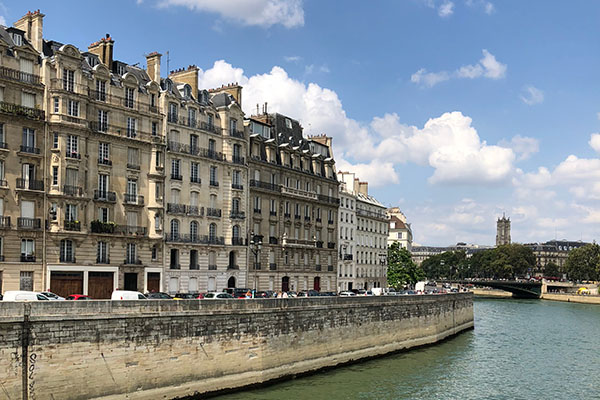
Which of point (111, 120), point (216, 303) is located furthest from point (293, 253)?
point (216, 303)

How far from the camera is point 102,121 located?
46.7m

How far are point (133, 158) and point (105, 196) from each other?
4.04 m

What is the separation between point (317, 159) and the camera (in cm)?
7194

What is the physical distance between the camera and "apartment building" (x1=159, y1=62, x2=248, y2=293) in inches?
2052

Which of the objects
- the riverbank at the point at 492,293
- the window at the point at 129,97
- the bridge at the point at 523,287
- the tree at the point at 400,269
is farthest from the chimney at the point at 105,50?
the riverbank at the point at 492,293

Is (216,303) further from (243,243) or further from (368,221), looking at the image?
(368,221)

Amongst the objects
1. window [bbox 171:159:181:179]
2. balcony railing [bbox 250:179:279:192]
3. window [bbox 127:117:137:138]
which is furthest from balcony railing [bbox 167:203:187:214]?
balcony railing [bbox 250:179:279:192]

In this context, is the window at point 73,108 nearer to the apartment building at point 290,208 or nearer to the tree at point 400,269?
the apartment building at point 290,208

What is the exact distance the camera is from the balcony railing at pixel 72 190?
43.4 meters

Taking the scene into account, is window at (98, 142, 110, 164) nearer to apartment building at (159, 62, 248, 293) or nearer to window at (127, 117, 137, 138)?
window at (127, 117, 137, 138)

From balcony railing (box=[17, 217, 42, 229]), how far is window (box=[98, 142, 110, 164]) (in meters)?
6.47

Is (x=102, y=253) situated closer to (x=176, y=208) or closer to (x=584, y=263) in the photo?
(x=176, y=208)

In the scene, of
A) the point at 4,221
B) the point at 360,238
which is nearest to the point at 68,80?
the point at 4,221

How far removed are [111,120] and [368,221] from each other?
5059cm
